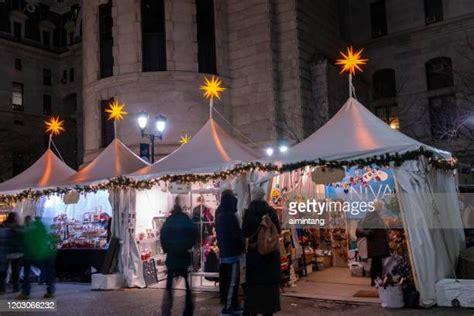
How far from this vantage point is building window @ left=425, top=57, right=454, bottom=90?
81.3 ft

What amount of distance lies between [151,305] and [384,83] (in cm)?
2110

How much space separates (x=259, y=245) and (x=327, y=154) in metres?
3.61

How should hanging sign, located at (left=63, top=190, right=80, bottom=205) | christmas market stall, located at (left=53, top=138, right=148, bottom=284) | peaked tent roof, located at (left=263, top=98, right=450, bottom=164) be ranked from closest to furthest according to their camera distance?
peaked tent roof, located at (left=263, top=98, right=450, bottom=164) < christmas market stall, located at (left=53, top=138, right=148, bottom=284) < hanging sign, located at (left=63, top=190, right=80, bottom=205)

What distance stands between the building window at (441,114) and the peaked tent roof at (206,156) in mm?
14094

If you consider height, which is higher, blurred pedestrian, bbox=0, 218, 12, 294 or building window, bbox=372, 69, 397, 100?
building window, bbox=372, 69, 397, 100

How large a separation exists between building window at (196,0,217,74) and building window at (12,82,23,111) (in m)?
21.0

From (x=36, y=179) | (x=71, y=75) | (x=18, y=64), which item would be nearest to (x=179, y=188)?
(x=36, y=179)

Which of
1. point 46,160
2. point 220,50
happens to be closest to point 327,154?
point 46,160

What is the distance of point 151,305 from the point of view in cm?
986

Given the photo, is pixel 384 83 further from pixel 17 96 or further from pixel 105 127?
pixel 17 96

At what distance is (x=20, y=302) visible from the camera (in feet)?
33.2

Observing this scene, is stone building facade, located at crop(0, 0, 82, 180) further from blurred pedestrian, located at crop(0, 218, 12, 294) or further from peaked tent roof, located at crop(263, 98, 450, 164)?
peaked tent roof, located at crop(263, 98, 450, 164)

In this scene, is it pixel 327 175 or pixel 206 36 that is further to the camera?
pixel 206 36

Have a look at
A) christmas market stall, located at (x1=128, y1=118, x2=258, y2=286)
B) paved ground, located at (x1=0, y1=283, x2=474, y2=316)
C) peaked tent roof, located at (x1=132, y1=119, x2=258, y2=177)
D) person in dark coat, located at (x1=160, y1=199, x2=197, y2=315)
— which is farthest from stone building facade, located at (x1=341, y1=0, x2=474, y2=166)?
person in dark coat, located at (x1=160, y1=199, x2=197, y2=315)
